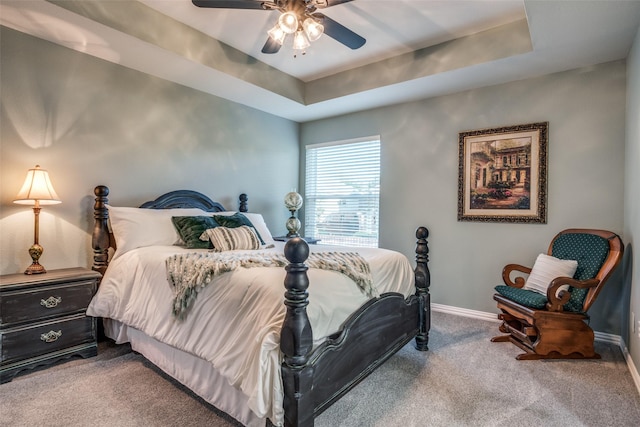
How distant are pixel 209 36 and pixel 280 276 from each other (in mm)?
2568

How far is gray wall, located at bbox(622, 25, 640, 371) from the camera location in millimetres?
2398

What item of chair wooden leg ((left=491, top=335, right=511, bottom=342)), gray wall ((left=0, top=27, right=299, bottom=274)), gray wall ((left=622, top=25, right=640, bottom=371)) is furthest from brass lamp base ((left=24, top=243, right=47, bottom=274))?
gray wall ((left=622, top=25, right=640, bottom=371))

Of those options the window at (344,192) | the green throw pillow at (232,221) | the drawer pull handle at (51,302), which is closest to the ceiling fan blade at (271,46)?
the green throw pillow at (232,221)

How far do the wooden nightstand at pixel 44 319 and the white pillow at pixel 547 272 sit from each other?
143 inches

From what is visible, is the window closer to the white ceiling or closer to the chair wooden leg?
the white ceiling

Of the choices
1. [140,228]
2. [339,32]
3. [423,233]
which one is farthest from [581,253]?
[140,228]

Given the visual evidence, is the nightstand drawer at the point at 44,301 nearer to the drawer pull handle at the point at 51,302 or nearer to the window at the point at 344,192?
the drawer pull handle at the point at 51,302

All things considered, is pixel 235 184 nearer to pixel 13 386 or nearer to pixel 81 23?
pixel 81 23

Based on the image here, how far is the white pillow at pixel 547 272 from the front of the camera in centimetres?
284

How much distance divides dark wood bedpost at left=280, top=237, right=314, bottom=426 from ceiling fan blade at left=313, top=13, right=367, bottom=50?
1.61m

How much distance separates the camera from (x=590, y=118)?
3141mm

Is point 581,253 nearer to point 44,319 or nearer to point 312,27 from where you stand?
point 312,27

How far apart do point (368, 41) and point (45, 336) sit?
11.9 feet

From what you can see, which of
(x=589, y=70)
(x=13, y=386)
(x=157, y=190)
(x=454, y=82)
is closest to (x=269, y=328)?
(x=13, y=386)
